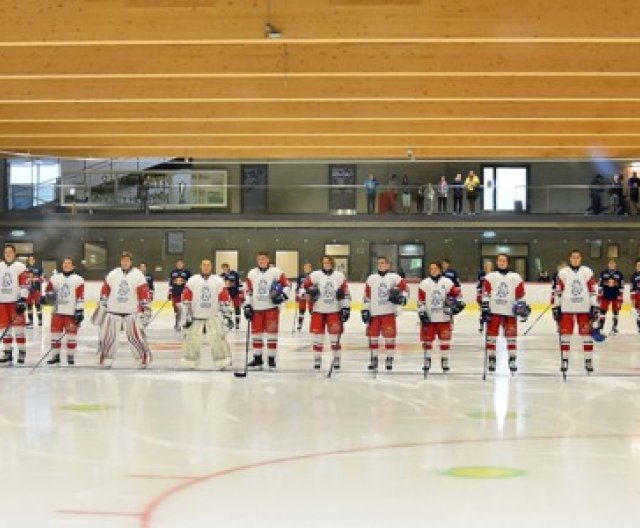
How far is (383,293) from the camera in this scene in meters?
12.7

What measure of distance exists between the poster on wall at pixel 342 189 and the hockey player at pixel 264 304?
15.6 m

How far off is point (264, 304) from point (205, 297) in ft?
2.45

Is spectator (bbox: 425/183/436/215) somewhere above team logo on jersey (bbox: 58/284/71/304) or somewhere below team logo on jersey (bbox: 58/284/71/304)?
above

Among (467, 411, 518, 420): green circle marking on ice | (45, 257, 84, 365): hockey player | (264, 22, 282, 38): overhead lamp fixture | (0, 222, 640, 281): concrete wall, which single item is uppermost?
(264, 22, 282, 38): overhead lamp fixture

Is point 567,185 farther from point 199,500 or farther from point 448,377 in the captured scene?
point 199,500

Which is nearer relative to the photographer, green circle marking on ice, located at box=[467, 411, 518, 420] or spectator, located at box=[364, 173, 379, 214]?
green circle marking on ice, located at box=[467, 411, 518, 420]

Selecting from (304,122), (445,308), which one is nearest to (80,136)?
(304,122)

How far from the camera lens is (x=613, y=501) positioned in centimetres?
552

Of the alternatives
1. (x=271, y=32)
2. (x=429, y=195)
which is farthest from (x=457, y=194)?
(x=271, y=32)

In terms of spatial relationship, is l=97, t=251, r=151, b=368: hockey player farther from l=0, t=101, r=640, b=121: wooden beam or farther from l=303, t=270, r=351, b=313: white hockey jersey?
l=0, t=101, r=640, b=121: wooden beam

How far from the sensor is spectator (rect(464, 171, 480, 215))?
28797 mm

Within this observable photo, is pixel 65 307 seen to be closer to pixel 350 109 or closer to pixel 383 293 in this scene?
pixel 383 293

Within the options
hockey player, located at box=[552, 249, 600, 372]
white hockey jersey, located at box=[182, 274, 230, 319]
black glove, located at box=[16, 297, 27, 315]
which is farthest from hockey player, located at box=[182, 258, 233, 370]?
hockey player, located at box=[552, 249, 600, 372]

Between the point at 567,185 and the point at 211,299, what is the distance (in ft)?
64.9
